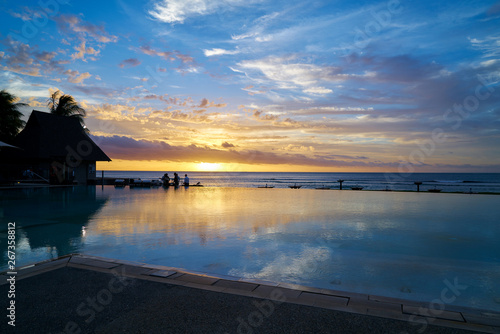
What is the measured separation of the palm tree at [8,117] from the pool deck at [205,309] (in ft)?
116

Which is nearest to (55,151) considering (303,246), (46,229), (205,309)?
(46,229)

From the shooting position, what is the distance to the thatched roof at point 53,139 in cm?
2964

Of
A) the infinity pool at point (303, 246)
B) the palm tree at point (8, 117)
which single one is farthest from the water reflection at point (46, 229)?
the palm tree at point (8, 117)

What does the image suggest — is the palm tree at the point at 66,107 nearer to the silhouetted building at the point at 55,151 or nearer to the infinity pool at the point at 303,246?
the silhouetted building at the point at 55,151

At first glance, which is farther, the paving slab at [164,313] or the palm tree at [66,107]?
the palm tree at [66,107]

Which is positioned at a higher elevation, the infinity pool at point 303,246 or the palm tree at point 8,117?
the palm tree at point 8,117

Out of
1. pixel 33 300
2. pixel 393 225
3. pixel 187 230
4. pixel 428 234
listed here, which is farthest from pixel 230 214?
pixel 33 300

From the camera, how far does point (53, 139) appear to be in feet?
102

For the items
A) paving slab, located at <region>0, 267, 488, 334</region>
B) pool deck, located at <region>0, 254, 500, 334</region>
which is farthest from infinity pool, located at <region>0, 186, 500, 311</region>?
paving slab, located at <region>0, 267, 488, 334</region>

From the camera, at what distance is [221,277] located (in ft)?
16.5

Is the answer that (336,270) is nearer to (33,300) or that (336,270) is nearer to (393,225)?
(33,300)

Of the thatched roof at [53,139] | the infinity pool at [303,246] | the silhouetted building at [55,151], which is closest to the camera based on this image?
the infinity pool at [303,246]

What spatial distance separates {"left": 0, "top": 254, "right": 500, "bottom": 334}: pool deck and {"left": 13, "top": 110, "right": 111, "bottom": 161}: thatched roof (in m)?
28.2

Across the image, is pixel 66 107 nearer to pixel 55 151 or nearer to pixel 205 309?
pixel 55 151
